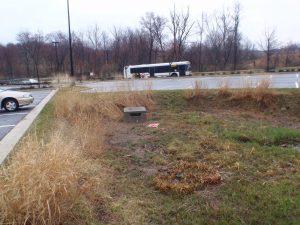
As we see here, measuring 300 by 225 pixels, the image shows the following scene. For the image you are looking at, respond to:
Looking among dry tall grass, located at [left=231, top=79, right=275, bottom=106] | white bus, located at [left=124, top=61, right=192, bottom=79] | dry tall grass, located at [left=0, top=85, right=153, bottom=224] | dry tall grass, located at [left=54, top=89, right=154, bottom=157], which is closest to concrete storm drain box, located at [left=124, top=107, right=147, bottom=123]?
dry tall grass, located at [left=54, top=89, right=154, bottom=157]

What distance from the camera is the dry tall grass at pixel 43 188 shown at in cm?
325

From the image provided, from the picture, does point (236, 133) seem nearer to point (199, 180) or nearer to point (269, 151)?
point (269, 151)

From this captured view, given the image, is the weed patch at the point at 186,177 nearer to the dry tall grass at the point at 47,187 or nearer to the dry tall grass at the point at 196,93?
the dry tall grass at the point at 47,187

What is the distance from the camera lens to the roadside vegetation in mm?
3486

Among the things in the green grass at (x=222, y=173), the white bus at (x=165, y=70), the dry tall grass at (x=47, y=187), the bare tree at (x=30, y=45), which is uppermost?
the bare tree at (x=30, y=45)

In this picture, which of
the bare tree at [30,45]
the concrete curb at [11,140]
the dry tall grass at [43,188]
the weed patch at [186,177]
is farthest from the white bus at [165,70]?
the dry tall grass at [43,188]

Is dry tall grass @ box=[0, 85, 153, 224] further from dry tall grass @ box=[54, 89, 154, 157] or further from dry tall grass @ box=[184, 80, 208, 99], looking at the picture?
dry tall grass @ box=[184, 80, 208, 99]

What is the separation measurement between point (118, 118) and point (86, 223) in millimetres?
7096

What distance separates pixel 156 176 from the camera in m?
5.10

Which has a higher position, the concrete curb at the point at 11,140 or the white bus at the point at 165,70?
the white bus at the point at 165,70

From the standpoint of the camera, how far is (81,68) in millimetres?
68625

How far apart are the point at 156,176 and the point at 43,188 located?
2108mm

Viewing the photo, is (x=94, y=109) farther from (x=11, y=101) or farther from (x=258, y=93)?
(x=258, y=93)

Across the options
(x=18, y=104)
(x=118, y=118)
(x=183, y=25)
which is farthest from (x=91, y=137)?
(x=183, y=25)
